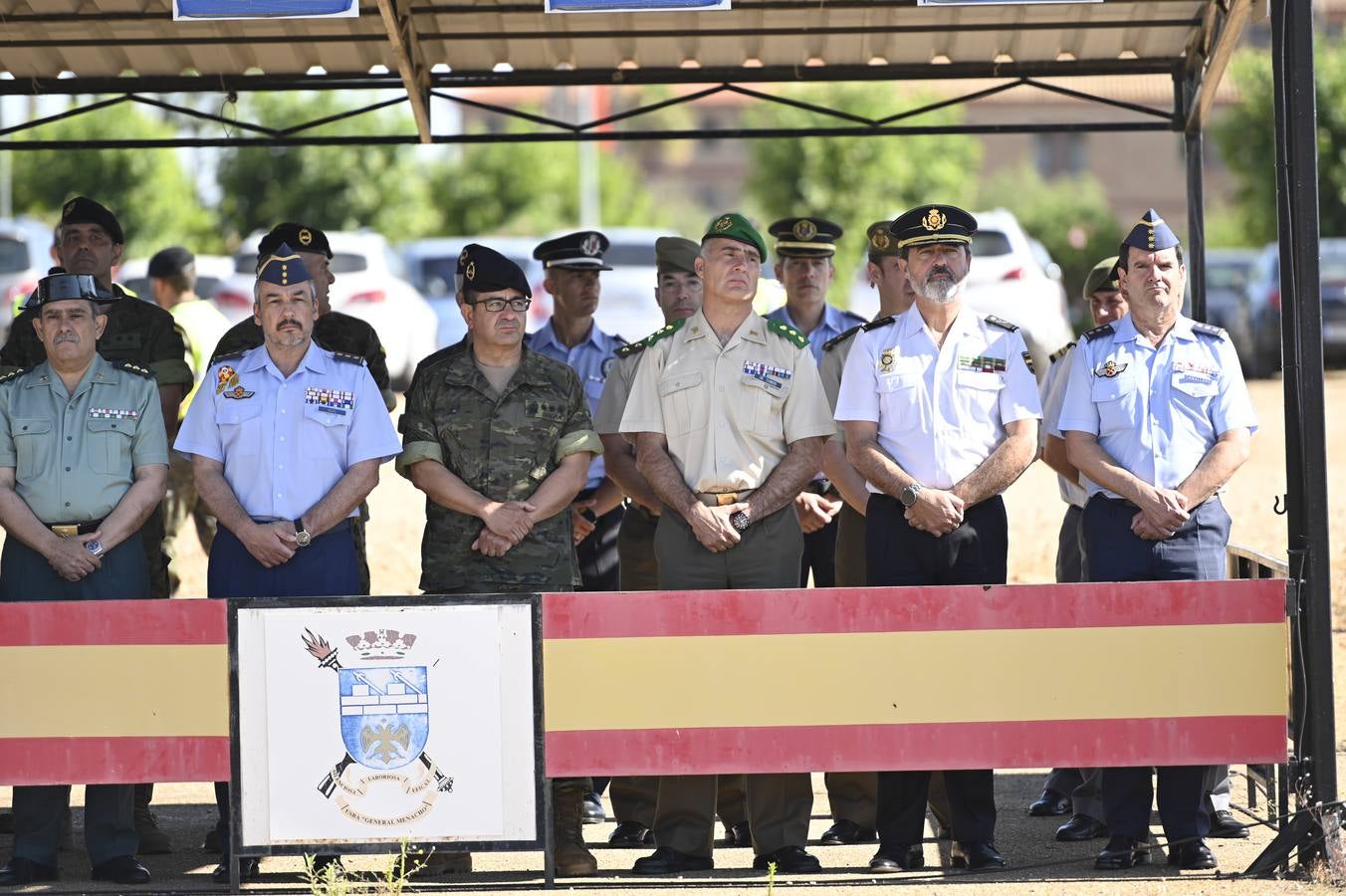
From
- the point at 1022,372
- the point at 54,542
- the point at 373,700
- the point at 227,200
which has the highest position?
the point at 227,200

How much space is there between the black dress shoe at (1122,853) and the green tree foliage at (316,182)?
109 feet

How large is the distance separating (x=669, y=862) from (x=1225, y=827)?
217cm

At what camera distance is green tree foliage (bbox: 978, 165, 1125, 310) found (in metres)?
42.2

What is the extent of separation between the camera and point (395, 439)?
632 centimetres

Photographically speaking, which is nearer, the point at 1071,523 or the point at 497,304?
the point at 497,304

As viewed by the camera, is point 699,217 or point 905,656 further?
point 699,217

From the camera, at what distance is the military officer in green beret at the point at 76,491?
6.20 metres

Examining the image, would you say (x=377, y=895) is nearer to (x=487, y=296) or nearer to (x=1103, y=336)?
(x=487, y=296)

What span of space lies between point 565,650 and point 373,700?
25.4 inches

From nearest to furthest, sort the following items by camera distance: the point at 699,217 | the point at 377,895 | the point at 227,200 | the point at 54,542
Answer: the point at 377,895
the point at 54,542
the point at 227,200
the point at 699,217

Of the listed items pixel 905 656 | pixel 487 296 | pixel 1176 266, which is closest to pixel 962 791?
pixel 905 656

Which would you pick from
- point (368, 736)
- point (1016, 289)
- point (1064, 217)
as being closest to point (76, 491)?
point (368, 736)

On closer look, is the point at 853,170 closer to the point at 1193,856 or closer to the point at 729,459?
the point at 729,459

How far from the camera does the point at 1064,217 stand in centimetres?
4956
